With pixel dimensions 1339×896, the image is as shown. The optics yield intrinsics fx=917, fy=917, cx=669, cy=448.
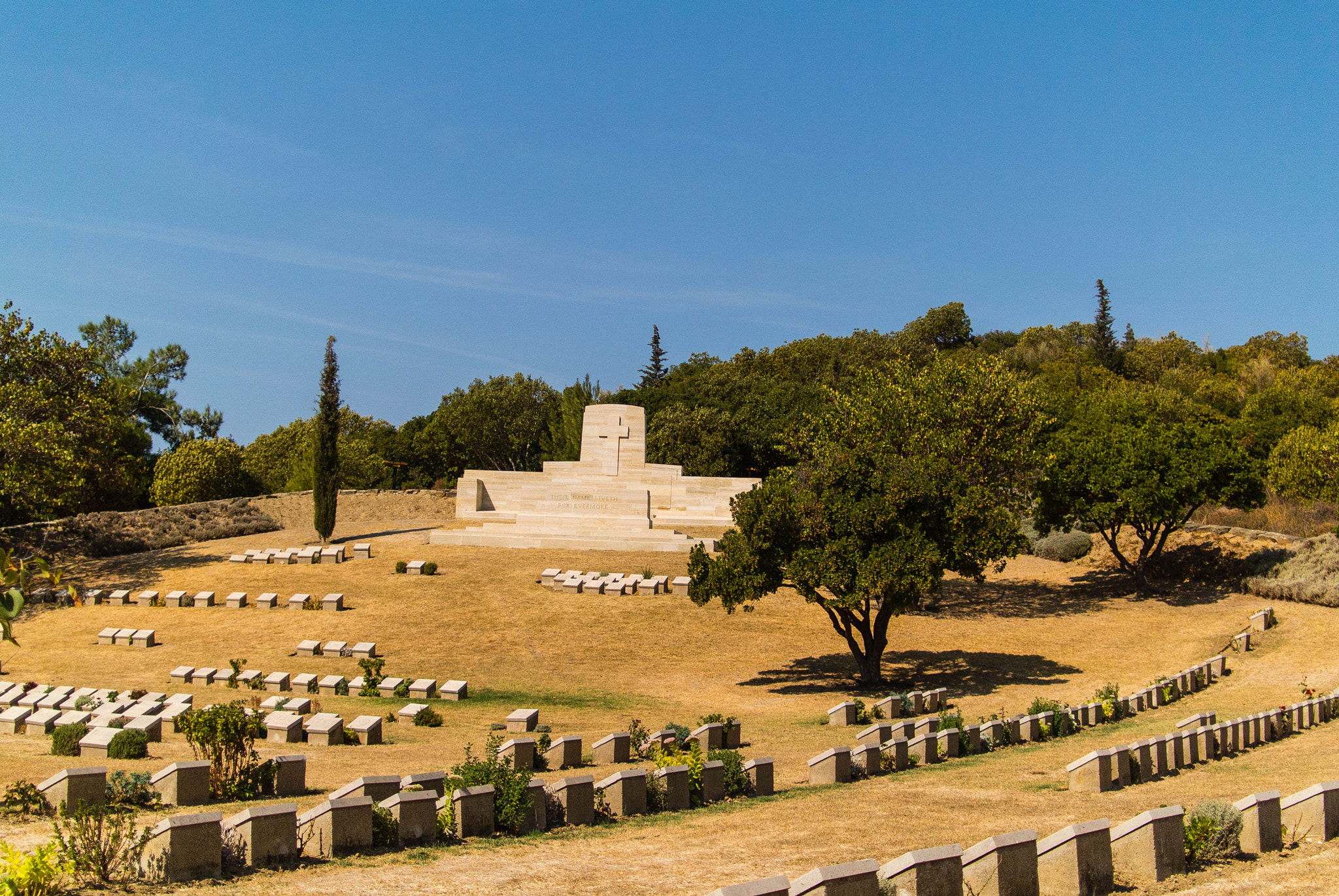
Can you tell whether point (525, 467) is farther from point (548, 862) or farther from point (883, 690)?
point (548, 862)

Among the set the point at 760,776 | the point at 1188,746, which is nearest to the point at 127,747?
the point at 760,776

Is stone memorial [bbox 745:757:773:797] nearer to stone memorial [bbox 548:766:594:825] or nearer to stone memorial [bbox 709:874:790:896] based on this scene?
stone memorial [bbox 548:766:594:825]

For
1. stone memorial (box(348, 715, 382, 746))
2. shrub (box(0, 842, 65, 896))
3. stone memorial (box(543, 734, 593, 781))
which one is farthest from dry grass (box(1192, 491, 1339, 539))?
shrub (box(0, 842, 65, 896))

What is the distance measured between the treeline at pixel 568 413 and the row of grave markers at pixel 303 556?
5799mm

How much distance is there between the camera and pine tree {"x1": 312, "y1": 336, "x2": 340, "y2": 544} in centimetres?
3722

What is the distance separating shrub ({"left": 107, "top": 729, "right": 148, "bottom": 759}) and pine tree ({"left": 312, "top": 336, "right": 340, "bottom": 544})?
2560 centimetres

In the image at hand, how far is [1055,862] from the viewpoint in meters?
6.91

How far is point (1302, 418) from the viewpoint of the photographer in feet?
183

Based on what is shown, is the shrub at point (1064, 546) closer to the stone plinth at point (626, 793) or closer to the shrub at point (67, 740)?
the stone plinth at point (626, 793)

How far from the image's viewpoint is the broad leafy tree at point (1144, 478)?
28438mm

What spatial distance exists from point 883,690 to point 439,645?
36.3ft

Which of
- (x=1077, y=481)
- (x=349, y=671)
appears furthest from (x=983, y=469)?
(x=349, y=671)

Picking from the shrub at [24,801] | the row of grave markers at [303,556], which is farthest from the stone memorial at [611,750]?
the row of grave markers at [303,556]

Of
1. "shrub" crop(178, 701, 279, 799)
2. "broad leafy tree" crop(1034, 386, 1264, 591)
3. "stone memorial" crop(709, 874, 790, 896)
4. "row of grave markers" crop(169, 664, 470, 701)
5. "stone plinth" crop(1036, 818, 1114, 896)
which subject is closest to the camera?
"stone memorial" crop(709, 874, 790, 896)
